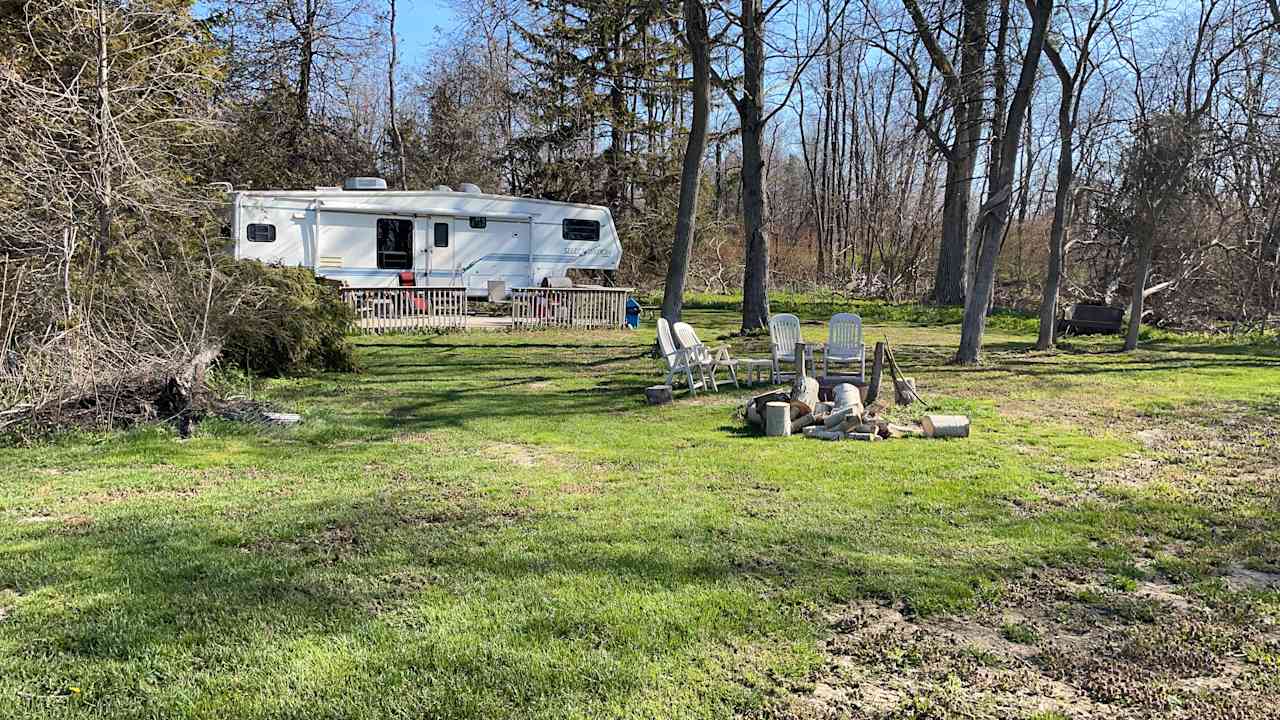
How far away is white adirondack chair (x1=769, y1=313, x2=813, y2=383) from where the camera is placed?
9359mm

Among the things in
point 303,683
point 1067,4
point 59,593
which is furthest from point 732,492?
point 1067,4

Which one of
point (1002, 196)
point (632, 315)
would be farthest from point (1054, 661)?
point (632, 315)

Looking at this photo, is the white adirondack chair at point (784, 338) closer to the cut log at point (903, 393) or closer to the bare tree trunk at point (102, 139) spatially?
the cut log at point (903, 393)

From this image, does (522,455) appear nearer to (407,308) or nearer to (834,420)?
(834,420)

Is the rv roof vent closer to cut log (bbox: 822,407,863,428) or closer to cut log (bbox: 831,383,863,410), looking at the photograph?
cut log (bbox: 831,383,863,410)

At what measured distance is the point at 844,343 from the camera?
367 inches

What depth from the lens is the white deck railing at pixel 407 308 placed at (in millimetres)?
15125

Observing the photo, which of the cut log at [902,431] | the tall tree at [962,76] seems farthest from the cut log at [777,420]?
the tall tree at [962,76]

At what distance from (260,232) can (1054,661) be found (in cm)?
1600

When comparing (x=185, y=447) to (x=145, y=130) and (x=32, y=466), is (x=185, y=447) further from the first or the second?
(x=145, y=130)

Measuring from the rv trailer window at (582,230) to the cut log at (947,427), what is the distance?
13.6m

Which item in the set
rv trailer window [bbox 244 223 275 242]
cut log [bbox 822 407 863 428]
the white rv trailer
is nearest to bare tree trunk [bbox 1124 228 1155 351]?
cut log [bbox 822 407 863 428]

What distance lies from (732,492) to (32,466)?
4461 mm

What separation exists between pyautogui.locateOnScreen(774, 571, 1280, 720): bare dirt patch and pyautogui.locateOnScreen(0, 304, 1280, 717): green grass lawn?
3cm
